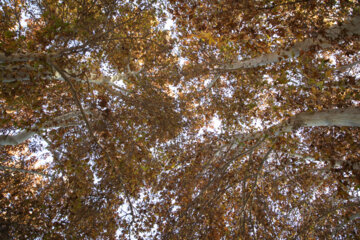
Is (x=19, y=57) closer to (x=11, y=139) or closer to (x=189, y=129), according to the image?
(x=11, y=139)

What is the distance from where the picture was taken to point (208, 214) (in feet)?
14.6

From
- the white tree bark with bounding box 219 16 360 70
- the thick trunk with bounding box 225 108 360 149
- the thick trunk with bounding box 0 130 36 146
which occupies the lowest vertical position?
the thick trunk with bounding box 225 108 360 149

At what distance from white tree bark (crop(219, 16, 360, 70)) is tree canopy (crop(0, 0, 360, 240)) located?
2 centimetres

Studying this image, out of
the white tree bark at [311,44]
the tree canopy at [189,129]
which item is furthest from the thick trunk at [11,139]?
the white tree bark at [311,44]

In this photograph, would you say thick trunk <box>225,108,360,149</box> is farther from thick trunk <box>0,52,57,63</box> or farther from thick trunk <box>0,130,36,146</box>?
thick trunk <box>0,130,36,146</box>

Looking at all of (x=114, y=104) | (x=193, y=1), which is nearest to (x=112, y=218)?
(x=114, y=104)

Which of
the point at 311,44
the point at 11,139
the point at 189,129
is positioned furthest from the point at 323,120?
the point at 11,139

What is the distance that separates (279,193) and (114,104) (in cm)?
527

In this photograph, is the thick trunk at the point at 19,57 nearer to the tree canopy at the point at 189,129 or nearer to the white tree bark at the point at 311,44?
the tree canopy at the point at 189,129

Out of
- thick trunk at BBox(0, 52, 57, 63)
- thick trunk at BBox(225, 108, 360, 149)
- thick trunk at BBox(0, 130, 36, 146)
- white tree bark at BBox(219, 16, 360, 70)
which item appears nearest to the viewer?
thick trunk at BBox(225, 108, 360, 149)

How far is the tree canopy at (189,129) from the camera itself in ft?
12.7

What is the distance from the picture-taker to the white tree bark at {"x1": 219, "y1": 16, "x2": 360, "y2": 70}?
A: 11.2 feet

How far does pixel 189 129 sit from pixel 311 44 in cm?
432

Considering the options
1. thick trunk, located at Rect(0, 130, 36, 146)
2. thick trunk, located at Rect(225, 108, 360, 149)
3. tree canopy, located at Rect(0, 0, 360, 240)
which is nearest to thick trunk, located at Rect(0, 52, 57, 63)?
tree canopy, located at Rect(0, 0, 360, 240)
